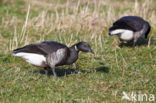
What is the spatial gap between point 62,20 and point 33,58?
5136 millimetres

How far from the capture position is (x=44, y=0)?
59.3 ft

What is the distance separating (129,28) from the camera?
972 cm

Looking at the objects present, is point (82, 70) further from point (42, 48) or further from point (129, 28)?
point (129, 28)

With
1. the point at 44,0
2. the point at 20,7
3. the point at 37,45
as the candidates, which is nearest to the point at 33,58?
the point at 37,45

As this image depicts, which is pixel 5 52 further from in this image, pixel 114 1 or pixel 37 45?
pixel 114 1
